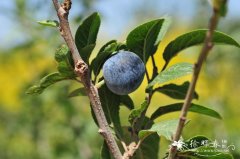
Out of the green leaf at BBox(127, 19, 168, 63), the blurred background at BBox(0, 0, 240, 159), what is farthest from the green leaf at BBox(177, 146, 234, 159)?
the blurred background at BBox(0, 0, 240, 159)

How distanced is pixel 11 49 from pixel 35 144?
790 mm

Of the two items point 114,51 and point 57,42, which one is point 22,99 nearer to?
point 57,42

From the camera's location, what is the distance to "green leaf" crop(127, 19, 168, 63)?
47.5 inches

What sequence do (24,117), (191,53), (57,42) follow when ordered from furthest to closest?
(24,117), (191,53), (57,42)

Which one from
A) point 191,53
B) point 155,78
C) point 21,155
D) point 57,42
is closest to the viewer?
point 155,78

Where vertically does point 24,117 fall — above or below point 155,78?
below

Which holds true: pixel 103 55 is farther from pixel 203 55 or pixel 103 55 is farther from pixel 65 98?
pixel 65 98

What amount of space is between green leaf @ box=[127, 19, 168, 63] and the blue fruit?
39 millimetres

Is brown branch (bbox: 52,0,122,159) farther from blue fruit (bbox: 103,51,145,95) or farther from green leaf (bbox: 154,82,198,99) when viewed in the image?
green leaf (bbox: 154,82,198,99)

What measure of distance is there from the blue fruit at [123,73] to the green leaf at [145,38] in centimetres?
4

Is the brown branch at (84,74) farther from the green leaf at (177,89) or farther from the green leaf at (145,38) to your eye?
the green leaf at (177,89)

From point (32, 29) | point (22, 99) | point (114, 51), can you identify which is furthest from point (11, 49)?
point (114, 51)

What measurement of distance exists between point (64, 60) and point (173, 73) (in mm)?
241

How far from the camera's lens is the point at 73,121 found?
316 cm
